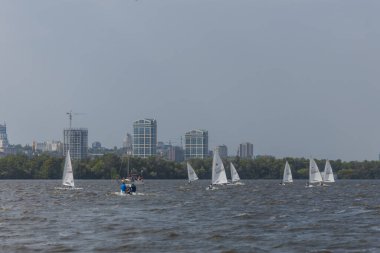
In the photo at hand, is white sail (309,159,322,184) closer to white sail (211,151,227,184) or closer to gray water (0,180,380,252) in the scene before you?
white sail (211,151,227,184)

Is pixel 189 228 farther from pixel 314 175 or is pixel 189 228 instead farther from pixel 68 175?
pixel 314 175

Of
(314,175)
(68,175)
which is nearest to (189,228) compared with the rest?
(68,175)

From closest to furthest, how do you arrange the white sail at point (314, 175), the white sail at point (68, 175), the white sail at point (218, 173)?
the white sail at point (68, 175) < the white sail at point (218, 173) < the white sail at point (314, 175)

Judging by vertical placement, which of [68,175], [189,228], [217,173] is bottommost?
[189,228]

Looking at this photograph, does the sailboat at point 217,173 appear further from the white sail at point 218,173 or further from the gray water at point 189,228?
the gray water at point 189,228

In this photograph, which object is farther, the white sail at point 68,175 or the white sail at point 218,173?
the white sail at point 218,173

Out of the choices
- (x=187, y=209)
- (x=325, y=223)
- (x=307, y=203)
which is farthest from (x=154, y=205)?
(x=325, y=223)

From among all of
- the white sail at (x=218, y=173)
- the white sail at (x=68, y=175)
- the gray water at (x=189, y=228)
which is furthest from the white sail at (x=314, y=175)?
the gray water at (x=189, y=228)

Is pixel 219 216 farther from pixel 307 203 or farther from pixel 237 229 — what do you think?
pixel 307 203

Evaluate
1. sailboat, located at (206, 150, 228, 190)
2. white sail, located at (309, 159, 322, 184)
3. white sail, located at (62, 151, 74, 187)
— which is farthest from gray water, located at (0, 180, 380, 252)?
white sail, located at (309, 159, 322, 184)

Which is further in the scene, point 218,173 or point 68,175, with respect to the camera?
point 218,173

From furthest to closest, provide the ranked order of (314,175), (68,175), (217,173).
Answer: (314,175) < (217,173) < (68,175)

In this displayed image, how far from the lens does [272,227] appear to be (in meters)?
60.1

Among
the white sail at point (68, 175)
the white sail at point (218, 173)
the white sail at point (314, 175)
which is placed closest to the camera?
the white sail at point (68, 175)
